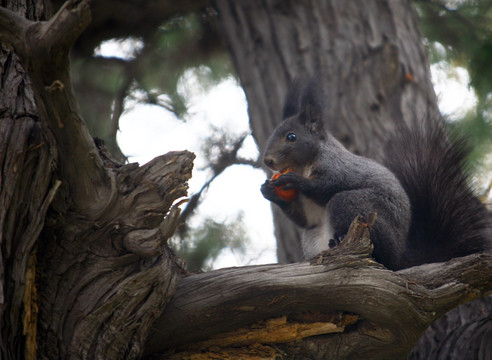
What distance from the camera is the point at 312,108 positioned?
248cm

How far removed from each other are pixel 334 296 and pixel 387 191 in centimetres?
69

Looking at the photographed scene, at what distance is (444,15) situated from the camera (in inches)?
140

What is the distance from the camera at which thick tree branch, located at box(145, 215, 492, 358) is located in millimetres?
1537

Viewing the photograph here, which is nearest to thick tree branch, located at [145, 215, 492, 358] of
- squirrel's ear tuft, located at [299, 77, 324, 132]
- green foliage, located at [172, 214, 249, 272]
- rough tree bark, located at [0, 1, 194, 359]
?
rough tree bark, located at [0, 1, 194, 359]

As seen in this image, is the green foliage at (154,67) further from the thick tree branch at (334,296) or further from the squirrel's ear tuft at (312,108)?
the thick tree branch at (334,296)

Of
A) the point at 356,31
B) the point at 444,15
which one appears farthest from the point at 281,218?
the point at 444,15

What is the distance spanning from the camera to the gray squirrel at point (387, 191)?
2059 mm

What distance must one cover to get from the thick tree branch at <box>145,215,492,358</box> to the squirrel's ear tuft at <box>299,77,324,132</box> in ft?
3.11

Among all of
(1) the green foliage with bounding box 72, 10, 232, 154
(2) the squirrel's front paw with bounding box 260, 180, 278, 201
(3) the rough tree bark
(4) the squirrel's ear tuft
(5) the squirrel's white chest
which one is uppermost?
(1) the green foliage with bounding box 72, 10, 232, 154

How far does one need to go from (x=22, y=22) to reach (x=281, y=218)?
208 centimetres

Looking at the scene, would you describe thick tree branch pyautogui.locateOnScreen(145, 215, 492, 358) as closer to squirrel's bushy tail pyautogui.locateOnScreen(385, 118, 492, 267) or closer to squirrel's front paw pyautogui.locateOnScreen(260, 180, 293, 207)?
squirrel's bushy tail pyautogui.locateOnScreen(385, 118, 492, 267)

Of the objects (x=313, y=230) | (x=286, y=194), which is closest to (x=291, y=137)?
(x=286, y=194)

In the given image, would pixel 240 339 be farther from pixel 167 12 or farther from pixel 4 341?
pixel 167 12

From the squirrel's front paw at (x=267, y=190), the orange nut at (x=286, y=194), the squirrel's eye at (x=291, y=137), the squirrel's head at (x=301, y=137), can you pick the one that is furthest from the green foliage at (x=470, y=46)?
the squirrel's front paw at (x=267, y=190)
